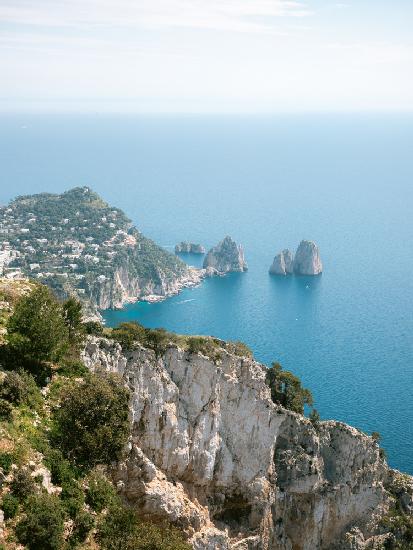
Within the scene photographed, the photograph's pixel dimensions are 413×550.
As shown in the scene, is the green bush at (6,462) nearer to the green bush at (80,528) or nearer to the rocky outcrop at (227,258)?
the green bush at (80,528)

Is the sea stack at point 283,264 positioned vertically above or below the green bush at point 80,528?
above

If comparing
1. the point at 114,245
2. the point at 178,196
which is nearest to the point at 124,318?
the point at 114,245

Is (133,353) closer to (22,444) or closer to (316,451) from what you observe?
(22,444)

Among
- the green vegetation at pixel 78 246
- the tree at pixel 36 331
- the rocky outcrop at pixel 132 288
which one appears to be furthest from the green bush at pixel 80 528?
the rocky outcrop at pixel 132 288

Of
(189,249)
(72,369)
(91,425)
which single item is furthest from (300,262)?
(91,425)

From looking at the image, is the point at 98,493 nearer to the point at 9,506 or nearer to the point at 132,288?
the point at 9,506

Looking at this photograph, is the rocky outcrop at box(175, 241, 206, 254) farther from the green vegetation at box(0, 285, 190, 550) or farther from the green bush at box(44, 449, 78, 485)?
the green bush at box(44, 449, 78, 485)
